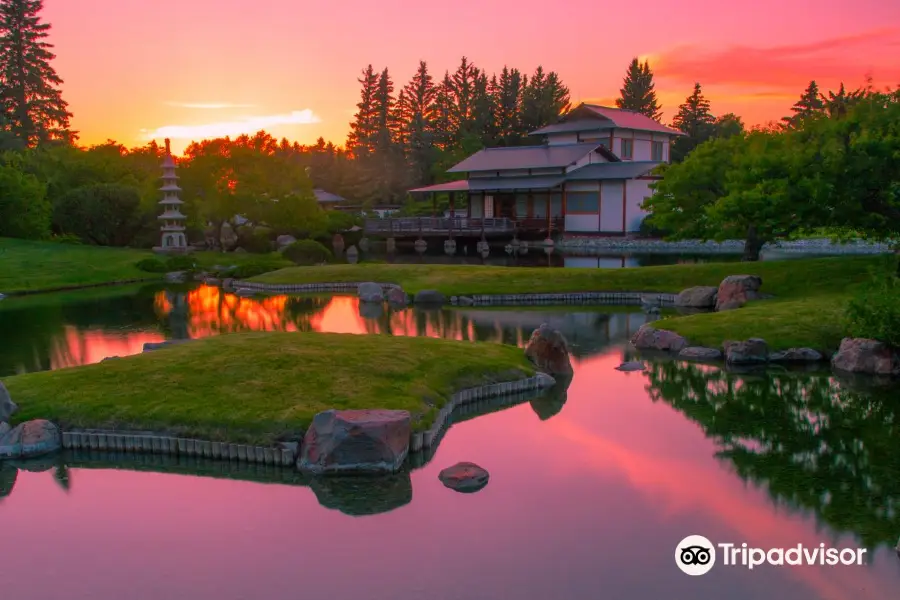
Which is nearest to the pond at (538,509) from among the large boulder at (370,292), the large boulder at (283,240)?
the large boulder at (370,292)

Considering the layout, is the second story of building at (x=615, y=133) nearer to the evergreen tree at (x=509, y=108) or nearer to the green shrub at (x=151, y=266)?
the evergreen tree at (x=509, y=108)

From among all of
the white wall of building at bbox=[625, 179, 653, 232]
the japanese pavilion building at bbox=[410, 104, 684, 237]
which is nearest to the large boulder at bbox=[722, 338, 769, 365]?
the japanese pavilion building at bbox=[410, 104, 684, 237]

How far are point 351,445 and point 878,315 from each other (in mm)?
14803

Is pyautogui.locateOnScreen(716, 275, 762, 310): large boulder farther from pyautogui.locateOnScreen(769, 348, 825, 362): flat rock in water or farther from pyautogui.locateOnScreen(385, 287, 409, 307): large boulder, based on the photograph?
pyautogui.locateOnScreen(385, 287, 409, 307): large boulder

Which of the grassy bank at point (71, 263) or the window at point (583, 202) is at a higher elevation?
the window at point (583, 202)

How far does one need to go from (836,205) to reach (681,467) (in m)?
17.8

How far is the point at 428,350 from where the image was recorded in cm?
2081

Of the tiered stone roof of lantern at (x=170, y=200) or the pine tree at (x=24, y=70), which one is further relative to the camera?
the pine tree at (x=24, y=70)

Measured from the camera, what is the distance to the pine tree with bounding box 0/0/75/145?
81000 millimetres

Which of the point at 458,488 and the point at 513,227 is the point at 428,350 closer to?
the point at 458,488

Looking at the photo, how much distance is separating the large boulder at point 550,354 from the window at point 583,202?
4048 centimetres

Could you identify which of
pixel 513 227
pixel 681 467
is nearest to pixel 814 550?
pixel 681 467

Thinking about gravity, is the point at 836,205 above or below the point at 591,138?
below

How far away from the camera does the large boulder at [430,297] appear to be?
35844 millimetres
